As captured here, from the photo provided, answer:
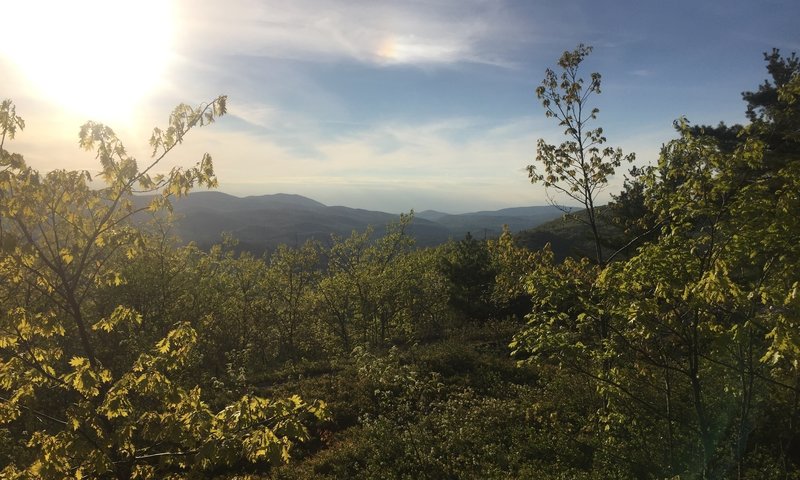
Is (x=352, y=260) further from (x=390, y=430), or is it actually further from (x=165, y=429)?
(x=165, y=429)

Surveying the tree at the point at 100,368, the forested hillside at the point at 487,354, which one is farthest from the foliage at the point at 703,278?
the tree at the point at 100,368

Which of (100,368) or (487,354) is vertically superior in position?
(100,368)

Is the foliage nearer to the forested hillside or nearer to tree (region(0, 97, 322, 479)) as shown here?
the forested hillside

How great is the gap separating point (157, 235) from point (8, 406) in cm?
2269

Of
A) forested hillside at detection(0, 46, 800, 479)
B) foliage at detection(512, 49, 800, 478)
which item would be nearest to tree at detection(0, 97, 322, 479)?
forested hillside at detection(0, 46, 800, 479)

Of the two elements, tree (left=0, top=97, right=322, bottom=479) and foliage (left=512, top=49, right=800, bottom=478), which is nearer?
tree (left=0, top=97, right=322, bottom=479)

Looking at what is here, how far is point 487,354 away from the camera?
974 inches

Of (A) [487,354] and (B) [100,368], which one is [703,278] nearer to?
(B) [100,368]

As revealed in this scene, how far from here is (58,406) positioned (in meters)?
17.7

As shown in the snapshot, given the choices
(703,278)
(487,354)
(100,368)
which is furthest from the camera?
(487,354)

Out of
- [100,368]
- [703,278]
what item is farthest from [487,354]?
[100,368]

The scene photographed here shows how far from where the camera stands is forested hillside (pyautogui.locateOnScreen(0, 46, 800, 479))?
5.41 meters

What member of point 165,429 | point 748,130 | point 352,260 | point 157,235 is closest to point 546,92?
point 748,130

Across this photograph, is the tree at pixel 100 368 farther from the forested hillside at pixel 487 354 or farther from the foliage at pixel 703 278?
the foliage at pixel 703 278
